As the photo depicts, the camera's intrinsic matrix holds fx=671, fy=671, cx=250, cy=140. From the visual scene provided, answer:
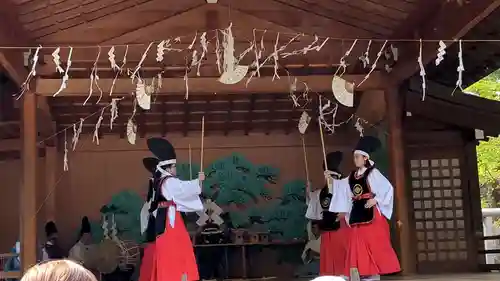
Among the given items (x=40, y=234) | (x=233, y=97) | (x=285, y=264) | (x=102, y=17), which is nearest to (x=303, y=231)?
(x=285, y=264)

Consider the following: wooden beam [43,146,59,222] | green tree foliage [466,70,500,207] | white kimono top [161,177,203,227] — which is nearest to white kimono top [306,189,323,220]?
white kimono top [161,177,203,227]

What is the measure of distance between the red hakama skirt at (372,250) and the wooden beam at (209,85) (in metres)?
1.60

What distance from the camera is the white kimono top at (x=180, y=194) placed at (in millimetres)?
5367

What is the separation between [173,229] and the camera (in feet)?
17.6

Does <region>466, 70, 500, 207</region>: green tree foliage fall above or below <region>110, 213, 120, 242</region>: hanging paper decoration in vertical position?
above

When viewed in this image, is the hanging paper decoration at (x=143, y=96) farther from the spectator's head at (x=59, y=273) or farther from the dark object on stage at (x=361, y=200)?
the spectator's head at (x=59, y=273)

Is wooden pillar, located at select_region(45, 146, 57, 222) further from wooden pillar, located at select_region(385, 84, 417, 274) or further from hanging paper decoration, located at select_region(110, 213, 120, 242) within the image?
wooden pillar, located at select_region(385, 84, 417, 274)

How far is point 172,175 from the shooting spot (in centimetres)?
550

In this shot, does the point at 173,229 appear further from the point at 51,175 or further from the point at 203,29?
the point at 51,175

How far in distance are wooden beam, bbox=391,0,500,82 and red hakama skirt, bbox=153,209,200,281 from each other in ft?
8.38

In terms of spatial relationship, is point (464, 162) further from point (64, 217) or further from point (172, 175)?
point (64, 217)

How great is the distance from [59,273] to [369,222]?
14.6 feet

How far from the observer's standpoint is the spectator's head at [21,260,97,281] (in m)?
1.25

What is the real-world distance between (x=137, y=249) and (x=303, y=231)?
2179mm
